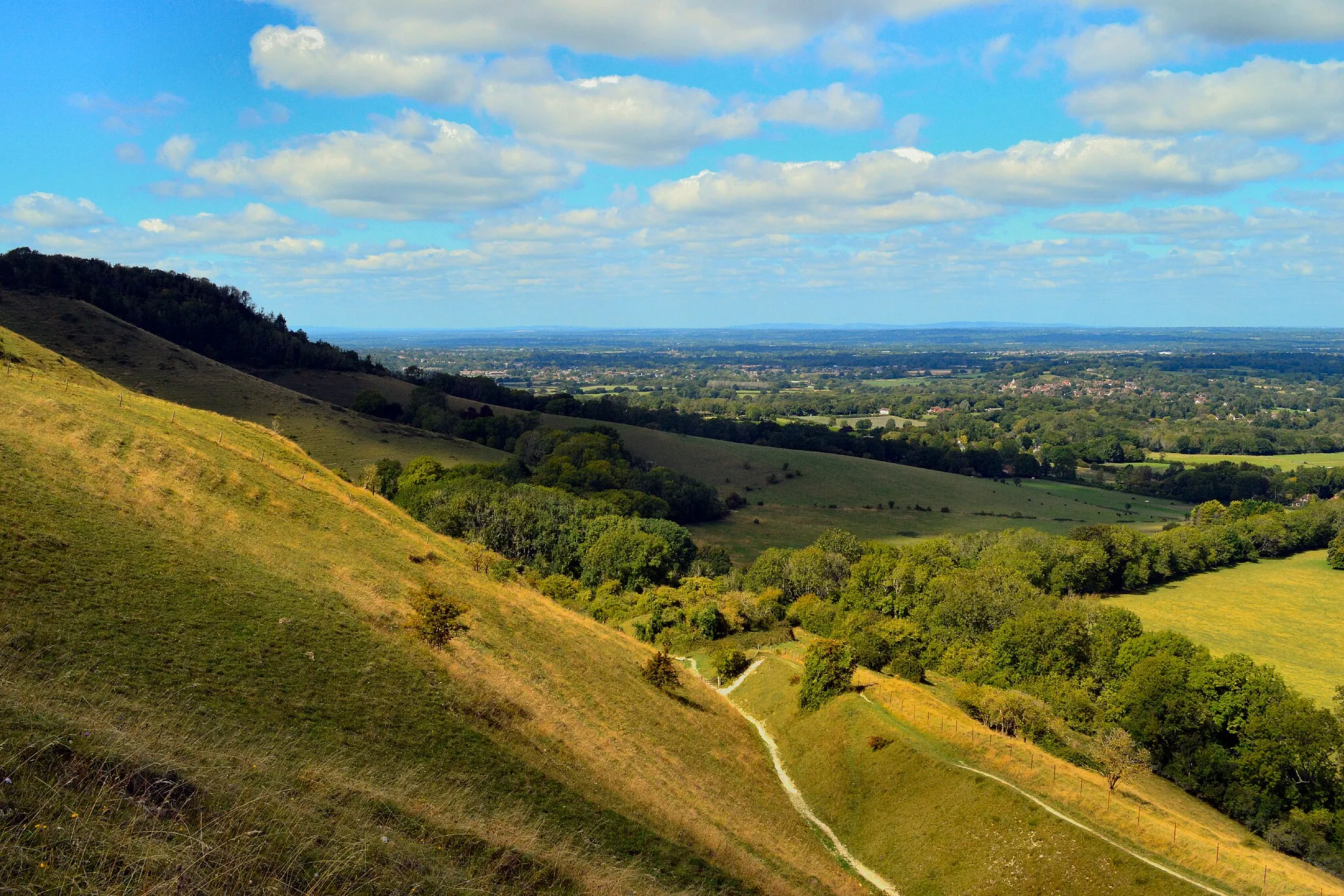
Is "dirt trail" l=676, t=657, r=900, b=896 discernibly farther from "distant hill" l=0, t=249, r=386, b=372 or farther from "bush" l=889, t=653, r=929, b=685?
"distant hill" l=0, t=249, r=386, b=372

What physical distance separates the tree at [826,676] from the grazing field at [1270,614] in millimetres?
42389

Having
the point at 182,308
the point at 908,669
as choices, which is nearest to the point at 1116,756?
the point at 908,669

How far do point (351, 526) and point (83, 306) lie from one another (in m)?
105

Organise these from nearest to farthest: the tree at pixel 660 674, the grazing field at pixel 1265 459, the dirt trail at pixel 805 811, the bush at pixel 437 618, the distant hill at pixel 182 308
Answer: the bush at pixel 437 618, the dirt trail at pixel 805 811, the tree at pixel 660 674, the distant hill at pixel 182 308, the grazing field at pixel 1265 459

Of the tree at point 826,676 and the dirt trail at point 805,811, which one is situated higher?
the tree at point 826,676

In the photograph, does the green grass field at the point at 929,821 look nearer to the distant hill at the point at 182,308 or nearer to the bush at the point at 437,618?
the bush at the point at 437,618

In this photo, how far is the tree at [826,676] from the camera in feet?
150

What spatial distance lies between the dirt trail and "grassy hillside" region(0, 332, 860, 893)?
4.79ft

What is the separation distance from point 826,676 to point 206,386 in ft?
334

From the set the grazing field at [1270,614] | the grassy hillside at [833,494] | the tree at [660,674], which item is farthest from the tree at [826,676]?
the grassy hillside at [833,494]

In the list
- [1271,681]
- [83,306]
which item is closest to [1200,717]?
[1271,681]

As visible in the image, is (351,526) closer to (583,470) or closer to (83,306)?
(583,470)

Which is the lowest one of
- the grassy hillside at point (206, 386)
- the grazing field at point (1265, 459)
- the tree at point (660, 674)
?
the grazing field at point (1265, 459)

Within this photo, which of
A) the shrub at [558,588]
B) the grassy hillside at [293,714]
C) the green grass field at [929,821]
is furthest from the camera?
the shrub at [558,588]
